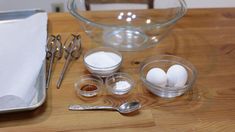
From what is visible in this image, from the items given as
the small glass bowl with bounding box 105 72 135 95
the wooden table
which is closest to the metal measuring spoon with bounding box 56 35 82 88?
the wooden table

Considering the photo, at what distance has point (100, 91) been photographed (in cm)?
77

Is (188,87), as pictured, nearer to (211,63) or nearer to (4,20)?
(211,63)

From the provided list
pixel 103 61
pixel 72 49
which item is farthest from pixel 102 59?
pixel 72 49

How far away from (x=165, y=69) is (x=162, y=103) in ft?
0.42

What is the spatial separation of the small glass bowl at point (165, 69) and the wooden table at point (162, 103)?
0.06ft

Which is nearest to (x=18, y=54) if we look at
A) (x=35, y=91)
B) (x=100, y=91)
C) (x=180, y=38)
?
(x=35, y=91)

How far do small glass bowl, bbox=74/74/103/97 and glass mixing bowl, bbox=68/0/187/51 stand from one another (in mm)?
161

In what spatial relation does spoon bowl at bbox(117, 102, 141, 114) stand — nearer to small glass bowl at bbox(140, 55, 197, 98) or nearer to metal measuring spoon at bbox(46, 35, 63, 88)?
small glass bowl at bbox(140, 55, 197, 98)

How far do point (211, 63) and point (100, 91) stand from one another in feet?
1.14

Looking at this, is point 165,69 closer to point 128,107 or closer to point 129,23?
point 128,107

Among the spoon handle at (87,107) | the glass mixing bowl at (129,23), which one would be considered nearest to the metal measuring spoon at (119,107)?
the spoon handle at (87,107)

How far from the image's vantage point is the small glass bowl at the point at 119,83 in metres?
0.76

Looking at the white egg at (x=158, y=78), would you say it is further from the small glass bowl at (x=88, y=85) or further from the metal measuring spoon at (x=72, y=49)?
the metal measuring spoon at (x=72, y=49)

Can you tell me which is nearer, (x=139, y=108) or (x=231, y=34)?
(x=139, y=108)
